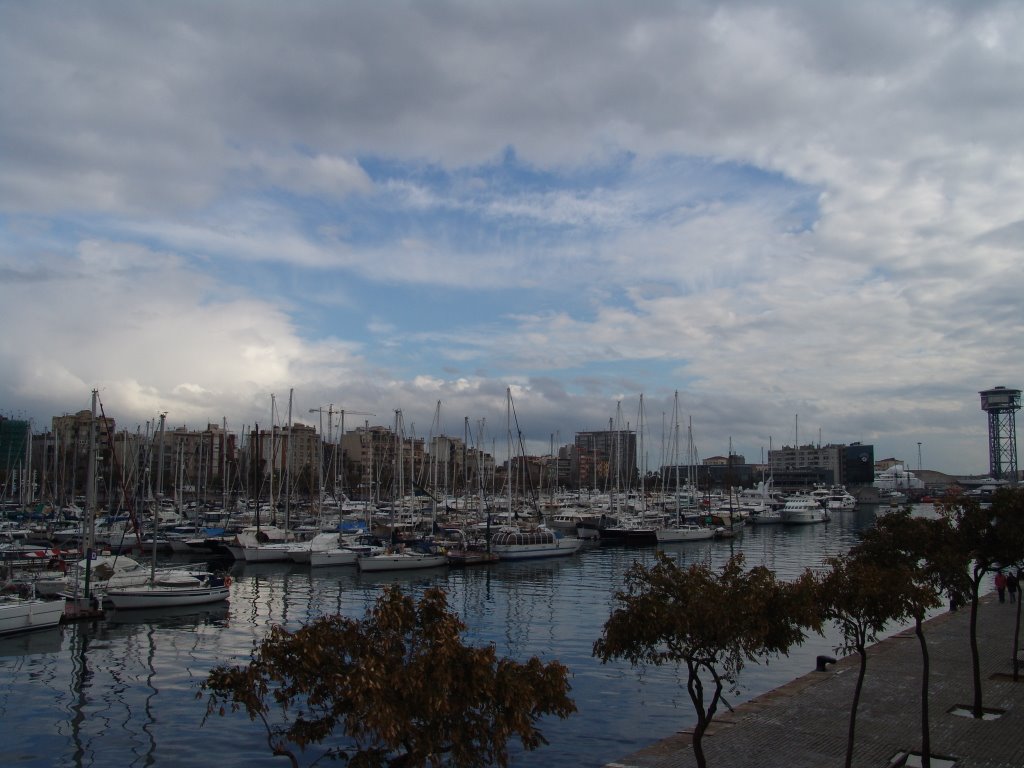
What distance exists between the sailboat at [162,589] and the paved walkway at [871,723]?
33.9 meters

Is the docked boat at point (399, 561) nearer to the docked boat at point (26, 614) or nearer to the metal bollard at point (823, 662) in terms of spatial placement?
the docked boat at point (26, 614)

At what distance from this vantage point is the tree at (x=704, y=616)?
12359 mm

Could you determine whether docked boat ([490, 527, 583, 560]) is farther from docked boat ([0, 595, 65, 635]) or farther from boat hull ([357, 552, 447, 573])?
docked boat ([0, 595, 65, 635])

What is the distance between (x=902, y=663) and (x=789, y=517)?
10103 cm

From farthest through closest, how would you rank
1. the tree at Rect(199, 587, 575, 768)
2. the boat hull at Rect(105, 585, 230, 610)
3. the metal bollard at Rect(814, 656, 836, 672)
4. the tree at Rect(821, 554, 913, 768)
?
the boat hull at Rect(105, 585, 230, 610) < the metal bollard at Rect(814, 656, 836, 672) < the tree at Rect(821, 554, 913, 768) < the tree at Rect(199, 587, 575, 768)

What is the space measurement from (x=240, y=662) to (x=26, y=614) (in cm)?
1314

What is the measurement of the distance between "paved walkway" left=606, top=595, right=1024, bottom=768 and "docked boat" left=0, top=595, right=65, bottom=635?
32173 millimetres

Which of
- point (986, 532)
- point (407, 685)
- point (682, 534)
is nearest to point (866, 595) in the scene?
point (986, 532)

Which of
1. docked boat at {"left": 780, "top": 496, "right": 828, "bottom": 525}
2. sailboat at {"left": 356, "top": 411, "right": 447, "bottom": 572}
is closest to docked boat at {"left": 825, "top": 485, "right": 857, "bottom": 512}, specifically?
docked boat at {"left": 780, "top": 496, "right": 828, "bottom": 525}

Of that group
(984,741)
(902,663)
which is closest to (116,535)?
(902,663)

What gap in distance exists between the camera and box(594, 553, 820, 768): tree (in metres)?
12.4

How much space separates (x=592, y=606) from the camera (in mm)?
46625

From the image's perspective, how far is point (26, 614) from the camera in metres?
37.8

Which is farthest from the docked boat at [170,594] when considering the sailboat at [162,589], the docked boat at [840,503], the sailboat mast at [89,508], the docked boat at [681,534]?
the docked boat at [840,503]
